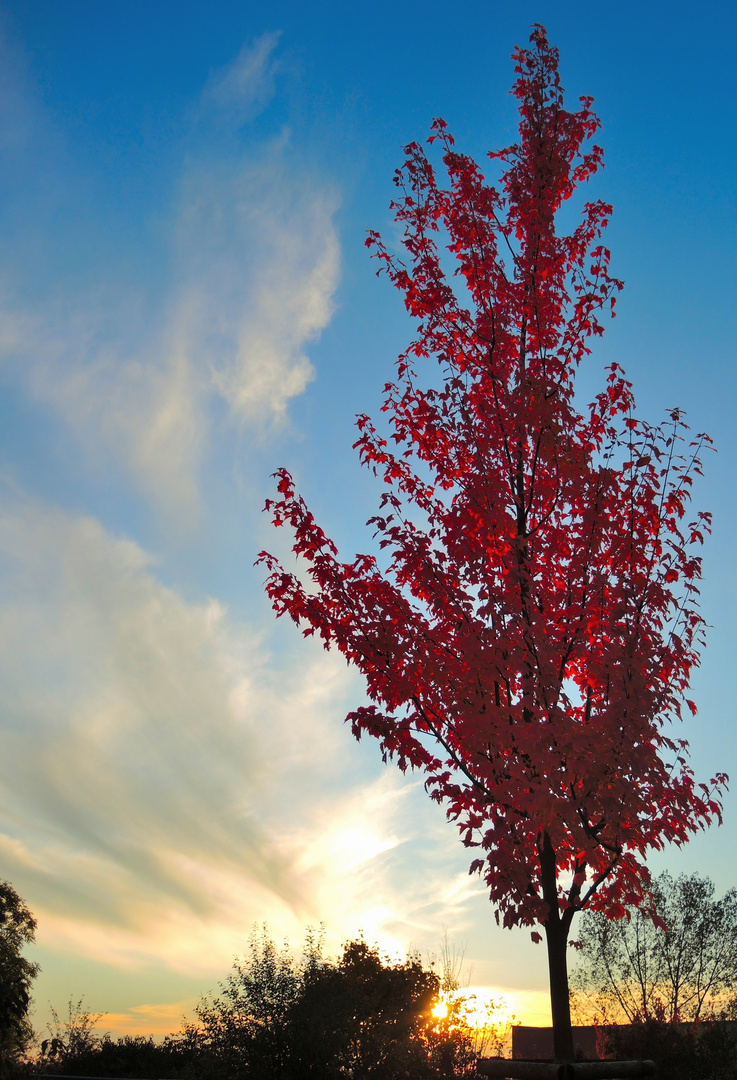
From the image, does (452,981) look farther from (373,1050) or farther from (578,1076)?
(578,1076)

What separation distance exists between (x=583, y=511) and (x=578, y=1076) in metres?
4.94

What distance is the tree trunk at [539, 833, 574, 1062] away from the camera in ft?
20.8

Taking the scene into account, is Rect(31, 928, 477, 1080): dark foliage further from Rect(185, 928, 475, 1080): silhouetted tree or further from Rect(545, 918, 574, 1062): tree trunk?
Rect(545, 918, 574, 1062): tree trunk

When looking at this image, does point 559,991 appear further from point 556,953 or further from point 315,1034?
point 315,1034

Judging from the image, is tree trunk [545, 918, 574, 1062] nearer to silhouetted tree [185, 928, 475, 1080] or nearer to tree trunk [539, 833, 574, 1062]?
tree trunk [539, 833, 574, 1062]

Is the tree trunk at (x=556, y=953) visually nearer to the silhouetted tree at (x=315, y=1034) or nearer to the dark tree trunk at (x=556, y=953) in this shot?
the dark tree trunk at (x=556, y=953)

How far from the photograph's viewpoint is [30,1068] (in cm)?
1716

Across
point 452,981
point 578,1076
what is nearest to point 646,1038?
point 452,981

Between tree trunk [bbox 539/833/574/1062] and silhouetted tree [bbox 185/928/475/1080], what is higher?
tree trunk [bbox 539/833/574/1062]

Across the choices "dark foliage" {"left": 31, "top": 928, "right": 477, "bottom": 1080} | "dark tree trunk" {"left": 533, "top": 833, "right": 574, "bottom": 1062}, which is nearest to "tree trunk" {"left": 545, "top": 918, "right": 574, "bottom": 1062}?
"dark tree trunk" {"left": 533, "top": 833, "right": 574, "bottom": 1062}

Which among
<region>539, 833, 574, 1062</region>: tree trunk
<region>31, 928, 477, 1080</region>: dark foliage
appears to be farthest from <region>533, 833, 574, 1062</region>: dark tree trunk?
<region>31, 928, 477, 1080</region>: dark foliage

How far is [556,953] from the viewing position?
6531mm

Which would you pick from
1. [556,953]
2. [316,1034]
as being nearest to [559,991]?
[556,953]

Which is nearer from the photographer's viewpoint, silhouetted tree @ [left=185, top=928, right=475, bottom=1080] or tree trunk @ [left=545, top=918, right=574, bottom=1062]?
tree trunk @ [left=545, top=918, right=574, bottom=1062]
